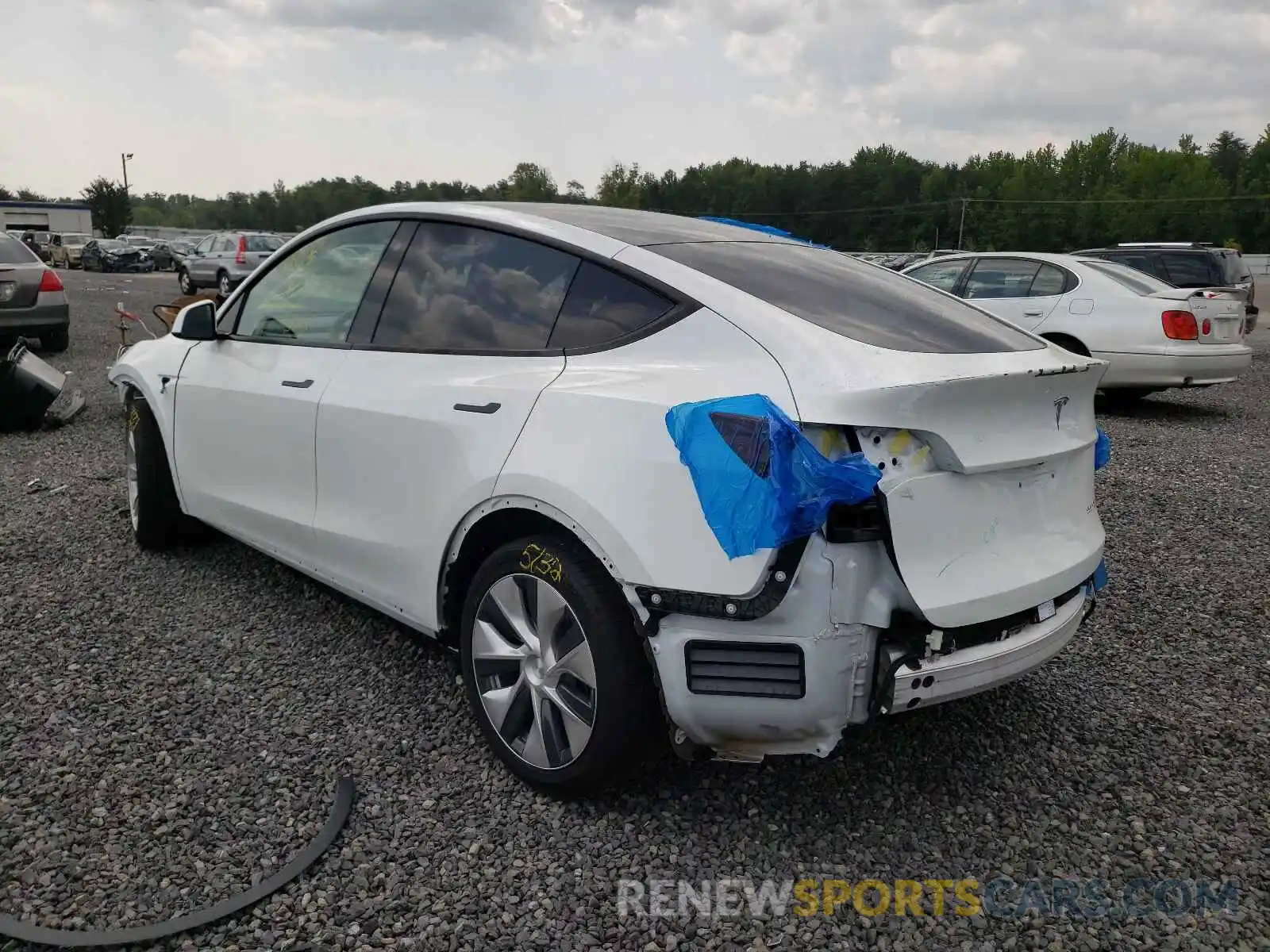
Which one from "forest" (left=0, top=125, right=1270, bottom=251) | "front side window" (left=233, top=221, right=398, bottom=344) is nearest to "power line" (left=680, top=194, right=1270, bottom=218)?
"forest" (left=0, top=125, right=1270, bottom=251)

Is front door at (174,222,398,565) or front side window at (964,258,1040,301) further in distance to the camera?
front side window at (964,258,1040,301)

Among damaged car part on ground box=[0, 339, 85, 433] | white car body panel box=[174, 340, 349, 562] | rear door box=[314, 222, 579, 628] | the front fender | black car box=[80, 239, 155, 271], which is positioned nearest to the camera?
rear door box=[314, 222, 579, 628]

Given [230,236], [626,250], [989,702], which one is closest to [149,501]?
[626,250]

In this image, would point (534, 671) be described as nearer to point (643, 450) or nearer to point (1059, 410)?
point (643, 450)

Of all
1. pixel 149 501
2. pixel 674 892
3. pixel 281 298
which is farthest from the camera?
pixel 149 501

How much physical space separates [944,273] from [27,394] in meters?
8.68

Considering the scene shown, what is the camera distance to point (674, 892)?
7.95 ft

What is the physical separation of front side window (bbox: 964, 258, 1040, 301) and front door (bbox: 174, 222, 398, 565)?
7.82 m

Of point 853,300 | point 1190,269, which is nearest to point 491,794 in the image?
point 853,300

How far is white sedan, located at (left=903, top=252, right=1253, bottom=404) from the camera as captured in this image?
890cm

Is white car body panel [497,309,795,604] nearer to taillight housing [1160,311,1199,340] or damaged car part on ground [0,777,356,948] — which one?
damaged car part on ground [0,777,356,948]

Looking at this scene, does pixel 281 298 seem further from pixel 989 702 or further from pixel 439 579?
pixel 989 702

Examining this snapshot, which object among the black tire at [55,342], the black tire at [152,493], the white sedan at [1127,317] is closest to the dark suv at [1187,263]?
the white sedan at [1127,317]

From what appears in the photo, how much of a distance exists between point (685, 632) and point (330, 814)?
45.4 inches
